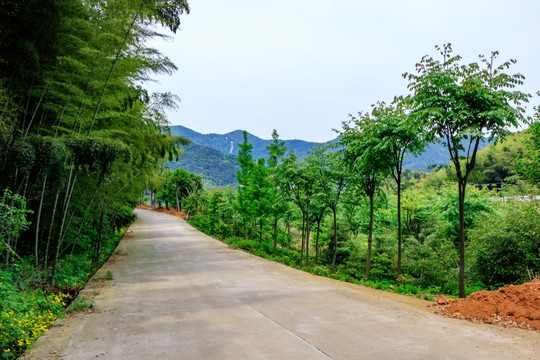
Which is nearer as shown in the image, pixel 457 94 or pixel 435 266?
pixel 457 94

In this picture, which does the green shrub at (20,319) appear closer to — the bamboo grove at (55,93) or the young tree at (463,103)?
the bamboo grove at (55,93)

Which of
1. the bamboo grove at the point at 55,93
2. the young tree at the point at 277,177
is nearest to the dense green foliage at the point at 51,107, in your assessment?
the bamboo grove at the point at 55,93

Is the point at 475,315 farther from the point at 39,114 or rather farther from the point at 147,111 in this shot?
the point at 147,111

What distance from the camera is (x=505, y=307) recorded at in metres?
5.30

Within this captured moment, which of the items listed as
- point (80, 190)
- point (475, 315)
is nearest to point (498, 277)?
point (475, 315)

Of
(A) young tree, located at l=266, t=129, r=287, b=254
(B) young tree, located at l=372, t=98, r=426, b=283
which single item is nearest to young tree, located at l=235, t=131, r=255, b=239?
(A) young tree, located at l=266, t=129, r=287, b=254

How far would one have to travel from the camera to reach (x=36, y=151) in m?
6.47

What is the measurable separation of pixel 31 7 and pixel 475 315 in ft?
34.0

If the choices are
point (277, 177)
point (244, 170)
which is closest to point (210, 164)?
point (244, 170)

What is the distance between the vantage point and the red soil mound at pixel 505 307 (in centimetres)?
496

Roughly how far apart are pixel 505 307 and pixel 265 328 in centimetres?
385

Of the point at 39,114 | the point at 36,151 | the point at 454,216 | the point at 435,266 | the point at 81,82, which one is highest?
the point at 81,82

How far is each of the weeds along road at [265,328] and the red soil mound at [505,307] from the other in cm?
33

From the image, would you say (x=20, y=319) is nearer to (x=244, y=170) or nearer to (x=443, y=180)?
(x=443, y=180)
